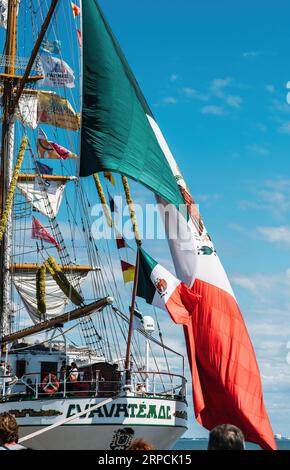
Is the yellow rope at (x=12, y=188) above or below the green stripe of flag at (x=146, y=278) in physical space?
above

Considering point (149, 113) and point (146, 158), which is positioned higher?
point (149, 113)

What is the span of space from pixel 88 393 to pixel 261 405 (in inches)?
260

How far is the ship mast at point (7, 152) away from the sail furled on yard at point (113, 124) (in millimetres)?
12275

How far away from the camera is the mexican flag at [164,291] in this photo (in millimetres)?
25562

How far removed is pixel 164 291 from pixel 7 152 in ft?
54.4

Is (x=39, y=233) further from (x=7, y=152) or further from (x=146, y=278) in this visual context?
(x=146, y=278)

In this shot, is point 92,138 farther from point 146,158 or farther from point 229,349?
point 229,349

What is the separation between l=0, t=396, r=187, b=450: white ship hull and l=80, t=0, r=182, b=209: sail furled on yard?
753 cm

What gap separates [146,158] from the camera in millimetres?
26266

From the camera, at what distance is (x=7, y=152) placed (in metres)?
39.2

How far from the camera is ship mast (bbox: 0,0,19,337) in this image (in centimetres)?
3700

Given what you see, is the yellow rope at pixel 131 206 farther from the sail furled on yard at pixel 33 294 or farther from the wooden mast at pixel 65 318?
the sail furled on yard at pixel 33 294

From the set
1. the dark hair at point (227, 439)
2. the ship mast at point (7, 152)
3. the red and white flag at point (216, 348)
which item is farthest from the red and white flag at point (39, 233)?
the dark hair at point (227, 439)
